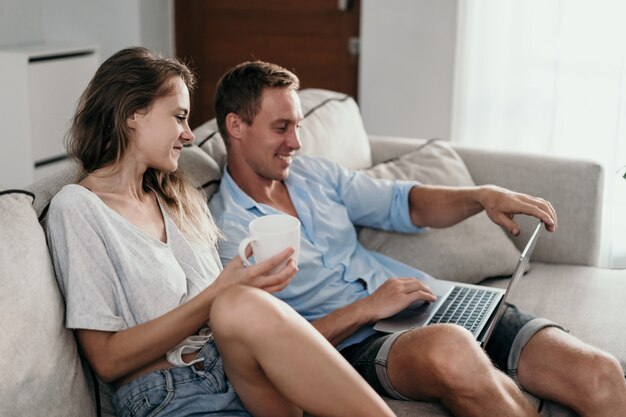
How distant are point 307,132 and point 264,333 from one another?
1.27m

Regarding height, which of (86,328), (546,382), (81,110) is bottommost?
(546,382)

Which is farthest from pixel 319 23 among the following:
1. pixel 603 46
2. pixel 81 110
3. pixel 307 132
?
pixel 81 110

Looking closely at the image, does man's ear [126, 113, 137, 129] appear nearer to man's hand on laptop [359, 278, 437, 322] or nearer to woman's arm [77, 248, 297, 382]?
woman's arm [77, 248, 297, 382]

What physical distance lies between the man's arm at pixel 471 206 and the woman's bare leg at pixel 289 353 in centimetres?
78

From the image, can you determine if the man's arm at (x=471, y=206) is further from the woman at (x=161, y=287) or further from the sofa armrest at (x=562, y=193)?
the woman at (x=161, y=287)

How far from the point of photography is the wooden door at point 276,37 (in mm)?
4590

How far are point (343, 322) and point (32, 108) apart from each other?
2.38m

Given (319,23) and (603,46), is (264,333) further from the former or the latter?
(319,23)

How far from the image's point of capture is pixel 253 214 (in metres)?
2.42

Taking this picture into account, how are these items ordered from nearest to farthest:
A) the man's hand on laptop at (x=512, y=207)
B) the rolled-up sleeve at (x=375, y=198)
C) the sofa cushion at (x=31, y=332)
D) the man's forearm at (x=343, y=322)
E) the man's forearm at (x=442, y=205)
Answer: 1. the sofa cushion at (x=31, y=332)
2. the man's forearm at (x=343, y=322)
3. the man's hand on laptop at (x=512, y=207)
4. the man's forearm at (x=442, y=205)
5. the rolled-up sleeve at (x=375, y=198)

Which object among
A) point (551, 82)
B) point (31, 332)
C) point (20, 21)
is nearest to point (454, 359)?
point (31, 332)

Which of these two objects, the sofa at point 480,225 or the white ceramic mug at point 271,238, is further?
the sofa at point 480,225

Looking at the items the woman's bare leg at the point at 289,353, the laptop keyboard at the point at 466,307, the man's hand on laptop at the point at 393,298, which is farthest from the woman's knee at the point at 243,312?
the laptop keyboard at the point at 466,307

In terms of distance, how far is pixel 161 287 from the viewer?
1.90 meters
